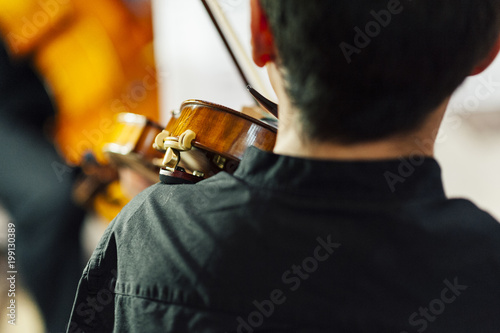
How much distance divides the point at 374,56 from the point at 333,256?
7.8 inches

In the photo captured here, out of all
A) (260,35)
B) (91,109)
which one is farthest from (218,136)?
(91,109)

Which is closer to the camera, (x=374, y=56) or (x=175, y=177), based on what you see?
(x=374, y=56)

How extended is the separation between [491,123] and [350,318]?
1.09 meters

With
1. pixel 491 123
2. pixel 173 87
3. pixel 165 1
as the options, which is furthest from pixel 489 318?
pixel 165 1

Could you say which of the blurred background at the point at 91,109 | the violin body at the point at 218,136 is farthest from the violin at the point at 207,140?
the blurred background at the point at 91,109

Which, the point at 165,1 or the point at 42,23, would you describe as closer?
the point at 42,23

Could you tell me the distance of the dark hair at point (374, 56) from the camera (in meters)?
0.43

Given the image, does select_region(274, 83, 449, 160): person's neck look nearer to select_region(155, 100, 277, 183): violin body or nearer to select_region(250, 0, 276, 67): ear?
select_region(250, 0, 276, 67): ear

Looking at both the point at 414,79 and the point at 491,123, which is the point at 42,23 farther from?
the point at 414,79

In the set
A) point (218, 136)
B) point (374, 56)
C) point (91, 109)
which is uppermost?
point (374, 56)

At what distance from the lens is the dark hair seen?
0.43 m

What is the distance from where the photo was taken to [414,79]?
457 mm

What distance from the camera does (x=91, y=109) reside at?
255 centimetres

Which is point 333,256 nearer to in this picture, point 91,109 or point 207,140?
point 207,140
